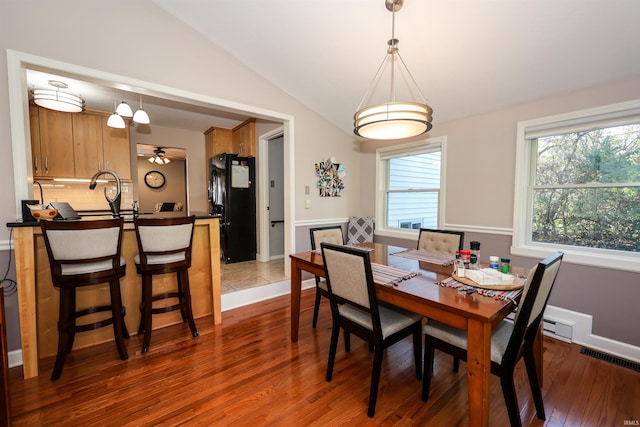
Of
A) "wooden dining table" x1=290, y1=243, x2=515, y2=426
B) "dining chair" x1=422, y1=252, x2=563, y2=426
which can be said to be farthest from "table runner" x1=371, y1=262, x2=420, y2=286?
"dining chair" x1=422, y1=252, x2=563, y2=426

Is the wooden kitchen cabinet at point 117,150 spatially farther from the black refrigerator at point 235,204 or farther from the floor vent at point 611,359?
the floor vent at point 611,359

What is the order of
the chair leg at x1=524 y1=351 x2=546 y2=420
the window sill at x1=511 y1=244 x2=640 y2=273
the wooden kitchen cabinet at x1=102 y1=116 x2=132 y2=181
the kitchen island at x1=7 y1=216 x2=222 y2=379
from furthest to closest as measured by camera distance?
the wooden kitchen cabinet at x1=102 y1=116 x2=132 y2=181 → the window sill at x1=511 y1=244 x2=640 y2=273 → the kitchen island at x1=7 y1=216 x2=222 y2=379 → the chair leg at x1=524 y1=351 x2=546 y2=420

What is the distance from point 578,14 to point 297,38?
81.6 inches

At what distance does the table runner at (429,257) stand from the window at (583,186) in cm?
103

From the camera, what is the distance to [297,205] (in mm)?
3508

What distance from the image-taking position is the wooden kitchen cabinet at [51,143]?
3631mm

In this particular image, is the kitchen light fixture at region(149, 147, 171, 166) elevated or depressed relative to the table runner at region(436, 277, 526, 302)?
elevated

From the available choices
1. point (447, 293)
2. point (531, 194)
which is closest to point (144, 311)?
point (447, 293)

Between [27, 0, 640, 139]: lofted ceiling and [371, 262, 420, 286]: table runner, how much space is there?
1.89 metres

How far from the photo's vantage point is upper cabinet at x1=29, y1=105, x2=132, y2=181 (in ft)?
12.0

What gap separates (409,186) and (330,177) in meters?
1.14

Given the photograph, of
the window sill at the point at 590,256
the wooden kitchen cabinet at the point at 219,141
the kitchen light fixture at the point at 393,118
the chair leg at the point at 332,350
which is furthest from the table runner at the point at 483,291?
the wooden kitchen cabinet at the point at 219,141

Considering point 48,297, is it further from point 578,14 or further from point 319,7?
point 578,14

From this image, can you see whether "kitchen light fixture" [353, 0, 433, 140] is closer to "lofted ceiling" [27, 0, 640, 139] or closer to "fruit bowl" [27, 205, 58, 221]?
"lofted ceiling" [27, 0, 640, 139]
